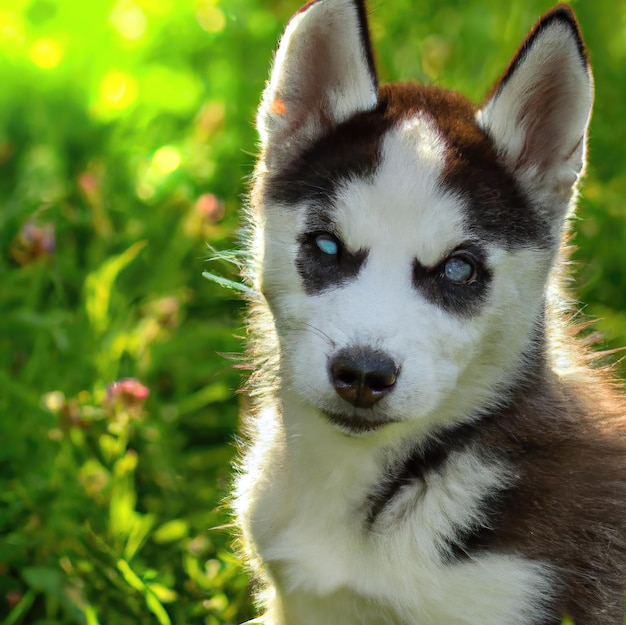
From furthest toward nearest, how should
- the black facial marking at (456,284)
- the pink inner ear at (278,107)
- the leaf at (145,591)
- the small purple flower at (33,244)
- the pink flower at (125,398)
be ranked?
1. the small purple flower at (33,244)
2. the pink flower at (125,398)
3. the leaf at (145,591)
4. the pink inner ear at (278,107)
5. the black facial marking at (456,284)

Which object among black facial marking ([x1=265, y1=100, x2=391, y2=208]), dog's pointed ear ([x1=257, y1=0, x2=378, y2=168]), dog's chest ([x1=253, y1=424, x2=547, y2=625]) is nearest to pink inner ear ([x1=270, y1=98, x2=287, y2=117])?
dog's pointed ear ([x1=257, y1=0, x2=378, y2=168])

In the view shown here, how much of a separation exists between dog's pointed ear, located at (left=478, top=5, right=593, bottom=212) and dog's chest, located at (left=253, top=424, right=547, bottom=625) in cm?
95

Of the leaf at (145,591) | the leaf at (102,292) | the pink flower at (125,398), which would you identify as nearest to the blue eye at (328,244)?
the pink flower at (125,398)

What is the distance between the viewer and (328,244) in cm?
341

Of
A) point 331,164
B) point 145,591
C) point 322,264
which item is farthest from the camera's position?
point 145,591

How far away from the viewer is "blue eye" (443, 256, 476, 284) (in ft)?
11.0

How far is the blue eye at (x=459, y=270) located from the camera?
335 cm

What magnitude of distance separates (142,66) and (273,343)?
3.21 meters

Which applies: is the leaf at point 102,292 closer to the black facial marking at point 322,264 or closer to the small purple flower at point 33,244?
the small purple flower at point 33,244

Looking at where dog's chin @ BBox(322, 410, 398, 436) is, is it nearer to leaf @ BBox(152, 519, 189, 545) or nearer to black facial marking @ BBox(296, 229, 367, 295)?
black facial marking @ BBox(296, 229, 367, 295)

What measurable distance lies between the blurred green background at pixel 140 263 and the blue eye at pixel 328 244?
903 mm

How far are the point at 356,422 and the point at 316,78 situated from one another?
120 cm

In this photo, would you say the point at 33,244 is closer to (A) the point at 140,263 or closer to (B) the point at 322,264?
(A) the point at 140,263

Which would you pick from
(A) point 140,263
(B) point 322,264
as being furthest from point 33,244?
(B) point 322,264
